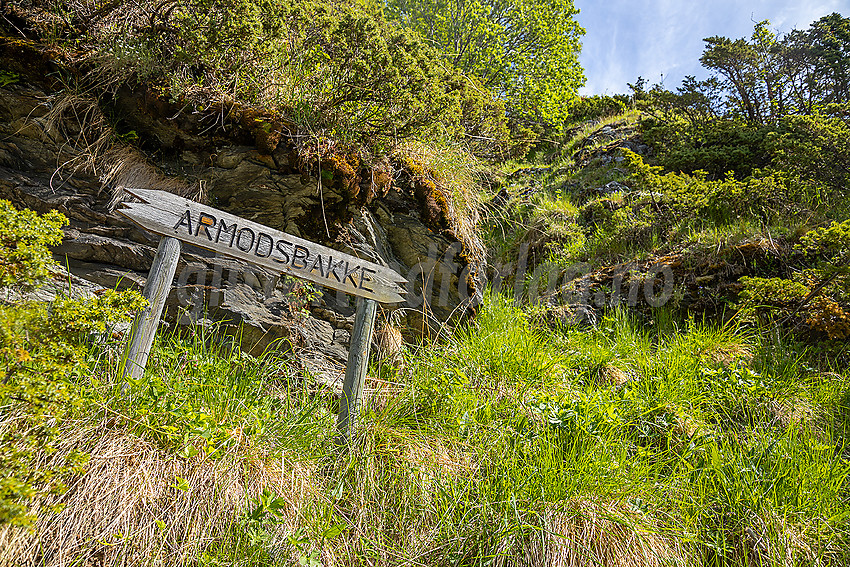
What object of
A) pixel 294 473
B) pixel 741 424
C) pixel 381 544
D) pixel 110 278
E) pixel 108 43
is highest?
pixel 108 43

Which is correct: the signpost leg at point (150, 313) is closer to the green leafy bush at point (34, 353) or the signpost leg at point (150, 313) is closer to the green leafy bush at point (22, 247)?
the green leafy bush at point (34, 353)

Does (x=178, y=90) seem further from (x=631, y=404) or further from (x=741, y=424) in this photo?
(x=741, y=424)

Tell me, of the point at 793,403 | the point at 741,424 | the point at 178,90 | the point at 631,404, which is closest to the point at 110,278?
the point at 178,90

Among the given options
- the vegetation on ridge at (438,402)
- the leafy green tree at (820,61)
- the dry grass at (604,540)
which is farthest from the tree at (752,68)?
the dry grass at (604,540)

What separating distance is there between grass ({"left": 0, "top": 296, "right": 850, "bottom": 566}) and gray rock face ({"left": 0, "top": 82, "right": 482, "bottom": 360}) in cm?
44

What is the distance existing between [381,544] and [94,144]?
3.43 m

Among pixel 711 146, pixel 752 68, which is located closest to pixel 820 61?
pixel 752 68

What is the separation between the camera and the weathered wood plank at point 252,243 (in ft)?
8.60

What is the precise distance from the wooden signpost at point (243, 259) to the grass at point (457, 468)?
0.25 meters

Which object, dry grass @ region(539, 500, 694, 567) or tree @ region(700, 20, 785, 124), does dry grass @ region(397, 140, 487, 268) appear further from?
tree @ region(700, 20, 785, 124)

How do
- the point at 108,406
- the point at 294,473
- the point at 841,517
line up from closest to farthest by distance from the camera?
the point at 108,406 → the point at 294,473 → the point at 841,517

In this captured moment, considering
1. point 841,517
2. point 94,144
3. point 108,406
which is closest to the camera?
point 108,406

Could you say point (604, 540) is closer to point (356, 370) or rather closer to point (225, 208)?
point (356, 370)

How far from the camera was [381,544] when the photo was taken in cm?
254
